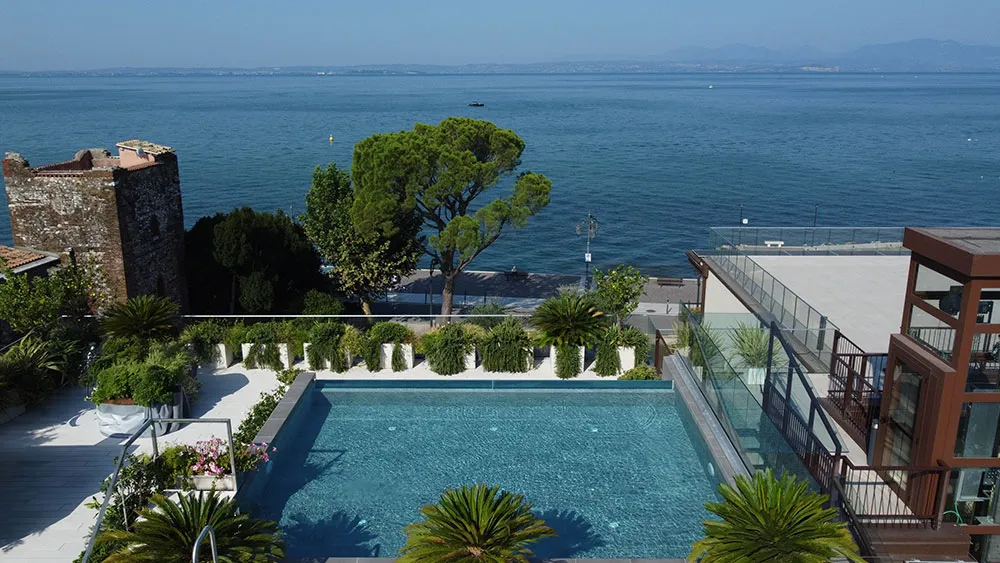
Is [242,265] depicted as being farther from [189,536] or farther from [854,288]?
[854,288]

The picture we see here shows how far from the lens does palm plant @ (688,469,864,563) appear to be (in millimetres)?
7441

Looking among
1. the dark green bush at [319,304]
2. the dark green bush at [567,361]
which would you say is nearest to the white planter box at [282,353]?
the dark green bush at [567,361]

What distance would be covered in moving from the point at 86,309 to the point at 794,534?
15219 mm

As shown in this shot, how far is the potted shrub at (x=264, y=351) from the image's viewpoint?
15547mm

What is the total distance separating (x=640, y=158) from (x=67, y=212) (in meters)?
71.1

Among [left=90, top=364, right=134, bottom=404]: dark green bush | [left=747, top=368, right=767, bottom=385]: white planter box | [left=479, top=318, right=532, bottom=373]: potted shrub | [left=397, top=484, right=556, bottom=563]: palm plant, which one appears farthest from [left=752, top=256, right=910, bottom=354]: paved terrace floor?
[left=90, top=364, right=134, bottom=404]: dark green bush

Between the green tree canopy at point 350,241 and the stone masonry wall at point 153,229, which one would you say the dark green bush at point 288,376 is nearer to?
the stone masonry wall at point 153,229

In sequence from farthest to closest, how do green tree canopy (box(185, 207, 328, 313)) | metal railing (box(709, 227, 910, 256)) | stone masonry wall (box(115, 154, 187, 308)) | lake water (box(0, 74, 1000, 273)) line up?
lake water (box(0, 74, 1000, 273))
green tree canopy (box(185, 207, 328, 313))
metal railing (box(709, 227, 910, 256))
stone masonry wall (box(115, 154, 187, 308))

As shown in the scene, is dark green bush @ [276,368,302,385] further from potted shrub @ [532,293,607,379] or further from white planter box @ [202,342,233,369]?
potted shrub @ [532,293,607,379]

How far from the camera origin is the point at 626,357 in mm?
15711

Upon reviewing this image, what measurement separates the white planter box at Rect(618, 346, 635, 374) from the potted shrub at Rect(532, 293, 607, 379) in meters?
0.56

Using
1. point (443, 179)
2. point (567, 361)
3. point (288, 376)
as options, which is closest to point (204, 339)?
point (288, 376)

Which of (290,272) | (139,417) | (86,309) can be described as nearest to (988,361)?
(139,417)

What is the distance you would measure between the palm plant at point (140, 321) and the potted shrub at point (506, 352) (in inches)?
246
